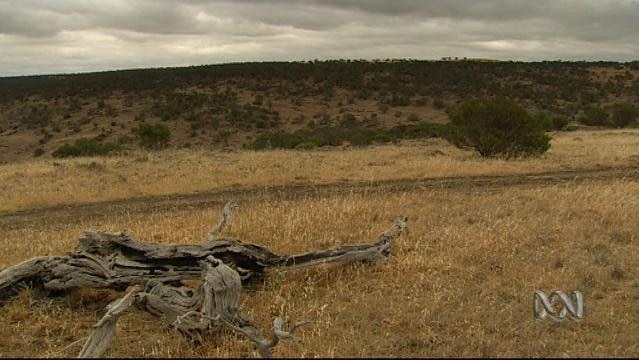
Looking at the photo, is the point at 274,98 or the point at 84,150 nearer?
the point at 84,150

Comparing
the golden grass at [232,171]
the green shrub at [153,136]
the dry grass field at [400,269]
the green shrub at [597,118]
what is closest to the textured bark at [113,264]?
the dry grass field at [400,269]

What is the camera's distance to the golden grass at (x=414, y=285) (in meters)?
4.66

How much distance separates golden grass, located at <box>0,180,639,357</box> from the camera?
4.66 meters

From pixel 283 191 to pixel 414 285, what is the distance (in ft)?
25.3

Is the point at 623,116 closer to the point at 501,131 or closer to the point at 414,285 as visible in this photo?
the point at 501,131

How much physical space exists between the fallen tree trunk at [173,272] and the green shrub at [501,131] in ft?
45.7

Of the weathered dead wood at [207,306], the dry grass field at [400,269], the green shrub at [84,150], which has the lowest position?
the green shrub at [84,150]

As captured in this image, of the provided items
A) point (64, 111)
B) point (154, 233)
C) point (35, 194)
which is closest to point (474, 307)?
point (154, 233)

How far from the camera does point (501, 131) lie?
19625mm

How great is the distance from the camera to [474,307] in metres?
5.37

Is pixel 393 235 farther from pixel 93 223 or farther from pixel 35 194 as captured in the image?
pixel 35 194

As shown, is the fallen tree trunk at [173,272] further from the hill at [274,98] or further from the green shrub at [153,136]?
the hill at [274,98]

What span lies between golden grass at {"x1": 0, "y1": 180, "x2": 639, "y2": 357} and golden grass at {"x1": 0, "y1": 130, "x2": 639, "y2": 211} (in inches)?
132

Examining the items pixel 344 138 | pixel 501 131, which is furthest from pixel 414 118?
pixel 501 131
